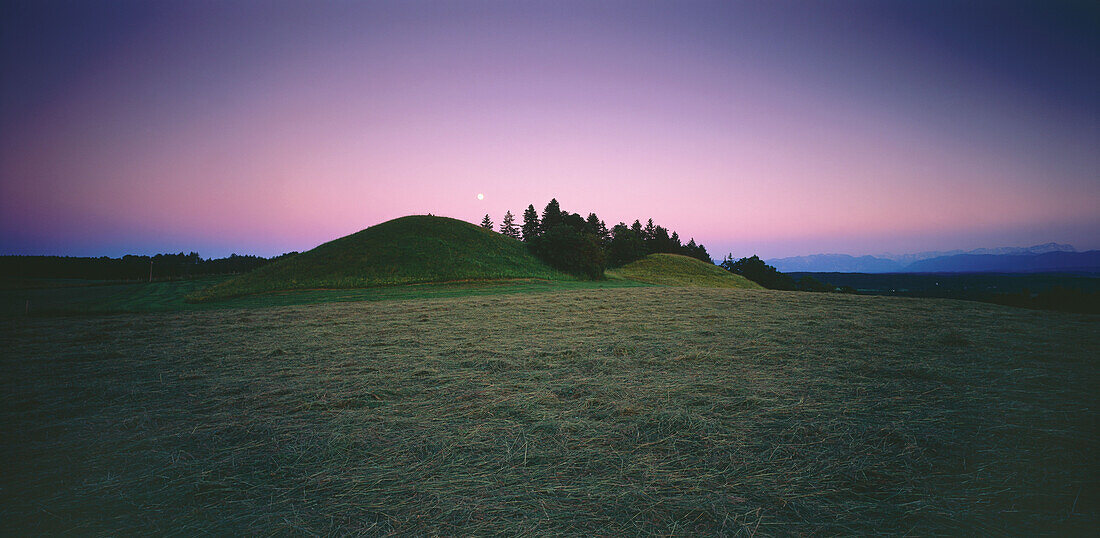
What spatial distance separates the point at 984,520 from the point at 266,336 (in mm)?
12827

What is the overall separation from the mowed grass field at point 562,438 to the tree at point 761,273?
5288cm

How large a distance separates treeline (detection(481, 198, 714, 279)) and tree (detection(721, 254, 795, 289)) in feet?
53.9

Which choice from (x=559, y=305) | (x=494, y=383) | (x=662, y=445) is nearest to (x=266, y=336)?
(x=494, y=383)

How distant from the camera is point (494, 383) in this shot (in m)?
6.03

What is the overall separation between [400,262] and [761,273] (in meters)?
51.3

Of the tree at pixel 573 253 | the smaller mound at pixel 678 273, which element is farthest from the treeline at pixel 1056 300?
the tree at pixel 573 253

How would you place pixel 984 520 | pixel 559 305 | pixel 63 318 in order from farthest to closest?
pixel 559 305, pixel 63 318, pixel 984 520

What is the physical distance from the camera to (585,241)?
51.1 meters

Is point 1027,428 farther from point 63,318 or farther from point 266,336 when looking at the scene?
point 63,318

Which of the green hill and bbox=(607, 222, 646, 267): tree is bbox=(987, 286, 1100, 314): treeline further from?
bbox=(607, 222, 646, 267): tree

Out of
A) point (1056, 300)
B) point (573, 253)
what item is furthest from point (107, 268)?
point (1056, 300)

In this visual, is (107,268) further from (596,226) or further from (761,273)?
(761,273)

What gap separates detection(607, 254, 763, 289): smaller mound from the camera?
4981 centimetres

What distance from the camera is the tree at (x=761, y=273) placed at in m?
57.4
